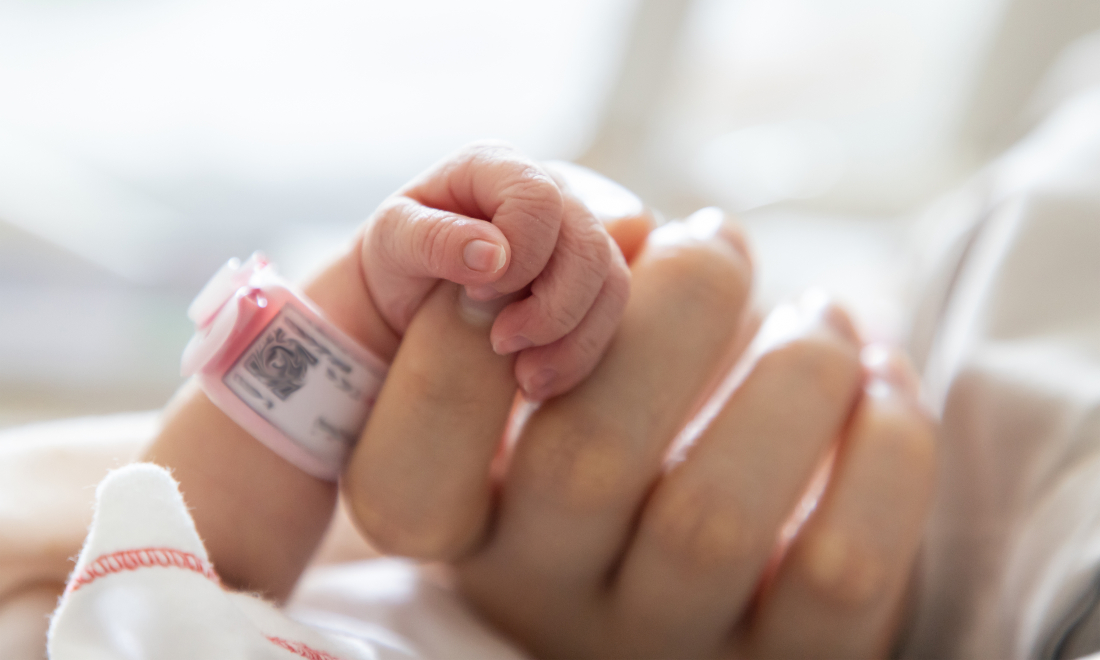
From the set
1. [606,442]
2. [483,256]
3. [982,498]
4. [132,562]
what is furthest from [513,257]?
[982,498]

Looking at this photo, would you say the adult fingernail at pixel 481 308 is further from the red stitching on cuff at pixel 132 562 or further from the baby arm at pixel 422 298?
the red stitching on cuff at pixel 132 562

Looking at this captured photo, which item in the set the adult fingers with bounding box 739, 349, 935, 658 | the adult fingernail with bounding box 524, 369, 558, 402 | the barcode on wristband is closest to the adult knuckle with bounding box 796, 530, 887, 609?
the adult fingers with bounding box 739, 349, 935, 658

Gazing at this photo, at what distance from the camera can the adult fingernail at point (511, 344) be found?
1.52 ft

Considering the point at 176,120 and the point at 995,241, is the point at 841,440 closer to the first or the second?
the point at 995,241

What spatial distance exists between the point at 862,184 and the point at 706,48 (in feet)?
1.80

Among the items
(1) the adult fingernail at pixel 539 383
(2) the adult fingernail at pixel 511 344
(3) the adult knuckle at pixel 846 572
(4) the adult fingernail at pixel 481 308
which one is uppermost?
(4) the adult fingernail at pixel 481 308

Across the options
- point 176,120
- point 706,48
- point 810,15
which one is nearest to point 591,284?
point 176,120

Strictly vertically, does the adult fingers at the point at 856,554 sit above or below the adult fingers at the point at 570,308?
below

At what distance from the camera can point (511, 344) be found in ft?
1.53

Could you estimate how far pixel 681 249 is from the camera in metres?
0.57

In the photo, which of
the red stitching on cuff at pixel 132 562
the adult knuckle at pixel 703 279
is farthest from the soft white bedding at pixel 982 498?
the adult knuckle at pixel 703 279

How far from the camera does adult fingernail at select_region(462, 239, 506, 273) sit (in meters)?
0.42

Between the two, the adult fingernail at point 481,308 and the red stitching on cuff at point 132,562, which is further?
the adult fingernail at point 481,308

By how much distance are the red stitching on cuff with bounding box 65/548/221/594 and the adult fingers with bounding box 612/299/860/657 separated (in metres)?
0.28
